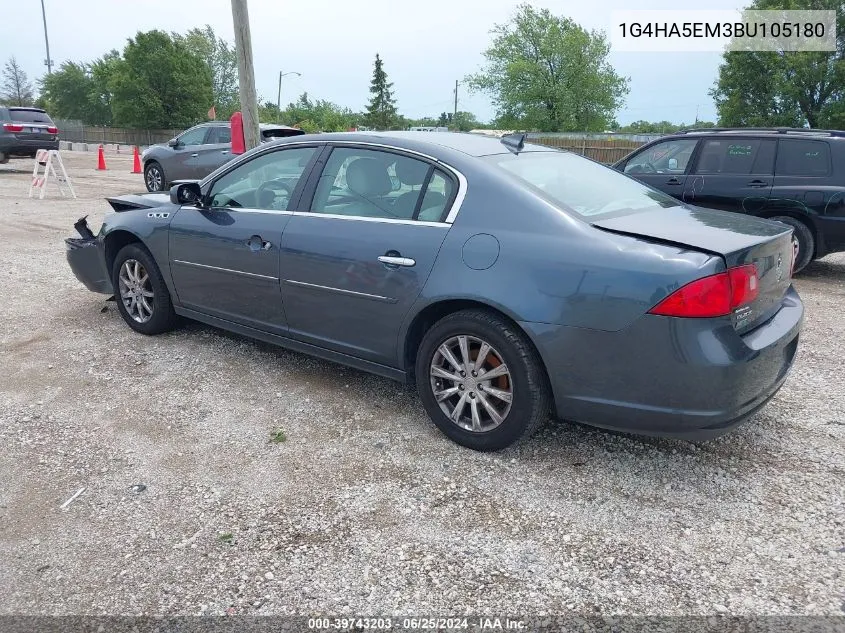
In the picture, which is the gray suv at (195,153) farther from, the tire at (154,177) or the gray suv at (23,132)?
the gray suv at (23,132)

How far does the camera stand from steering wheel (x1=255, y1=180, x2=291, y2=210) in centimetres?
405

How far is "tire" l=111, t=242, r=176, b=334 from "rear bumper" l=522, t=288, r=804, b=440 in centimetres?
304

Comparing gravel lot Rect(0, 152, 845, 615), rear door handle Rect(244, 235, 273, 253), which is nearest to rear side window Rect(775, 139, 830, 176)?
gravel lot Rect(0, 152, 845, 615)

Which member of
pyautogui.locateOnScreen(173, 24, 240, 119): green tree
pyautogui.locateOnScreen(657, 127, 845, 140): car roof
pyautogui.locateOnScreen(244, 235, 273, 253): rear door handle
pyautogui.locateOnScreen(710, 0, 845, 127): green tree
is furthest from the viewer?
pyautogui.locateOnScreen(173, 24, 240, 119): green tree

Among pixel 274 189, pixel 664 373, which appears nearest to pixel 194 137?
pixel 274 189

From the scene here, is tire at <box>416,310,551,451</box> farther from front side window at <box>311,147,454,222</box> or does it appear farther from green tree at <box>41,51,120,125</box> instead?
green tree at <box>41,51,120,125</box>

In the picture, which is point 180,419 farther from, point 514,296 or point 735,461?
point 735,461

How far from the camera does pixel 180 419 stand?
373cm

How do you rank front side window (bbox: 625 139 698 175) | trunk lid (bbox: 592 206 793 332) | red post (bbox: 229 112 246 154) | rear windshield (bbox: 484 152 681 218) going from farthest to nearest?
red post (bbox: 229 112 246 154) < front side window (bbox: 625 139 698 175) < rear windshield (bbox: 484 152 681 218) < trunk lid (bbox: 592 206 793 332)

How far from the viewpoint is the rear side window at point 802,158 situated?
7023mm

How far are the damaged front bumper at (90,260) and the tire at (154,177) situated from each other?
34.0 feet

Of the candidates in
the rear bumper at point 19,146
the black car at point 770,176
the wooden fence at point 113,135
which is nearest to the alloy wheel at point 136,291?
the black car at point 770,176

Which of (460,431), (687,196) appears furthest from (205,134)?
(460,431)

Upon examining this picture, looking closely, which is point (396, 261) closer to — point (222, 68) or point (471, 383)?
point (471, 383)
